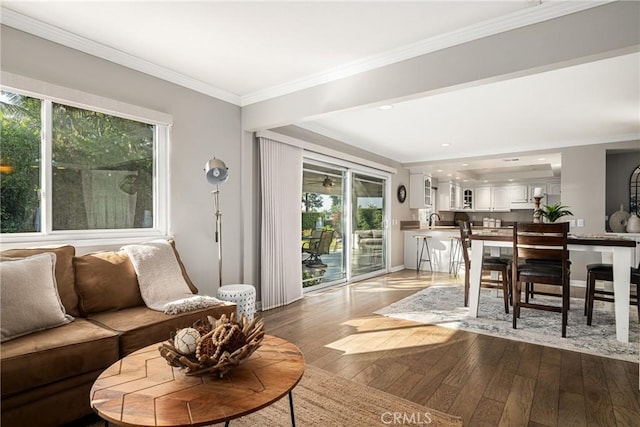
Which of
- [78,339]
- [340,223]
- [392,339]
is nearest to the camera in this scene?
[78,339]

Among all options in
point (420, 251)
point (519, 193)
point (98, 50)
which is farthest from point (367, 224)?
point (519, 193)

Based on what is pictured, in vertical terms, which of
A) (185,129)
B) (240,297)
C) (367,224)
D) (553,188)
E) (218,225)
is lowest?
(240,297)

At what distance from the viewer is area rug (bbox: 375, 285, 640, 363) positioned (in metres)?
3.04

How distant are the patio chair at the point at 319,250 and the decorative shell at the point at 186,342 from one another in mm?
3715

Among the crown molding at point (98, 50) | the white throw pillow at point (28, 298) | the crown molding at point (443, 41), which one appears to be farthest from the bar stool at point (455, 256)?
the white throw pillow at point (28, 298)

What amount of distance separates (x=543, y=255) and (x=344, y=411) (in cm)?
257

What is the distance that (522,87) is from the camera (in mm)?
3467

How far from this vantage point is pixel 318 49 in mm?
2771

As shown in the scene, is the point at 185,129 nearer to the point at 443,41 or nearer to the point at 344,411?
the point at 443,41

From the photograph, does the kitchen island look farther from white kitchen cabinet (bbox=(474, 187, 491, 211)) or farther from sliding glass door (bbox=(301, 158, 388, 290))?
white kitchen cabinet (bbox=(474, 187, 491, 211))

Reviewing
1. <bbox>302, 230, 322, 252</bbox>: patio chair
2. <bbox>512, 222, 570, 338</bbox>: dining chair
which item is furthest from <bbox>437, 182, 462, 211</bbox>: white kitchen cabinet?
<bbox>512, 222, 570, 338</bbox>: dining chair

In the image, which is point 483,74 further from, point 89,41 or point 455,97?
point 89,41

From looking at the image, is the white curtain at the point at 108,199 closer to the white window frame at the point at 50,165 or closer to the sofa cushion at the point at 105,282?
the white window frame at the point at 50,165

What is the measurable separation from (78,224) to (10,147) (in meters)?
0.70
